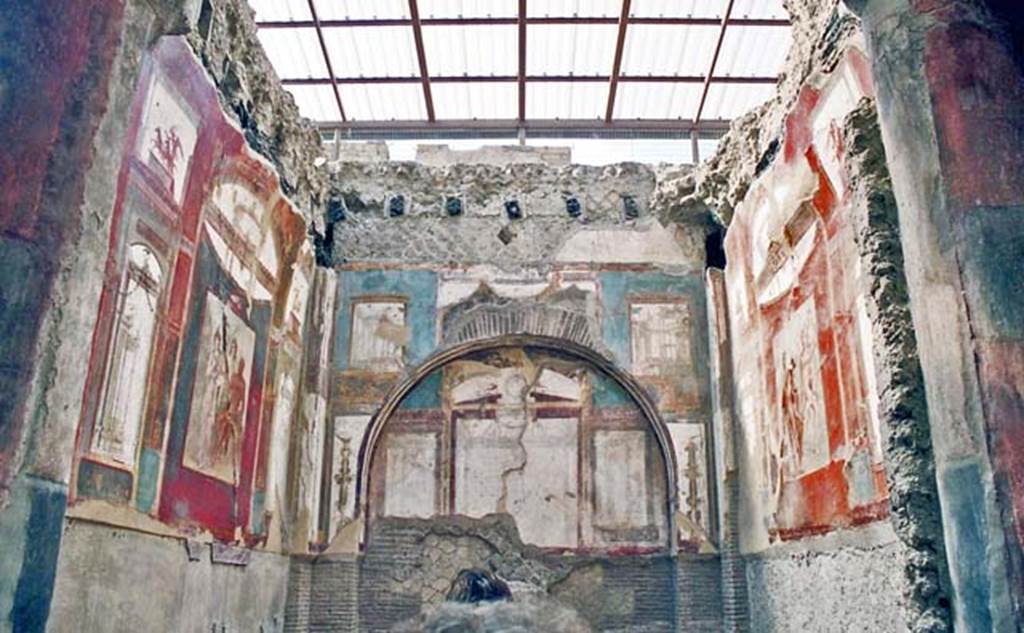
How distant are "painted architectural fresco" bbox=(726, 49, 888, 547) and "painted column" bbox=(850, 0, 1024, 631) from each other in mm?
716

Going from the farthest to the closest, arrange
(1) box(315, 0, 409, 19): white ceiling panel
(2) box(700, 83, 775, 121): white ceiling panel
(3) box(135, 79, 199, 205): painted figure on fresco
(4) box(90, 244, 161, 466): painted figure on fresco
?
1. (2) box(700, 83, 775, 121): white ceiling panel
2. (1) box(315, 0, 409, 19): white ceiling panel
3. (3) box(135, 79, 199, 205): painted figure on fresco
4. (4) box(90, 244, 161, 466): painted figure on fresco

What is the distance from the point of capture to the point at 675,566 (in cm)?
721

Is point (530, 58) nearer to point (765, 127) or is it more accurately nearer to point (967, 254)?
point (765, 127)

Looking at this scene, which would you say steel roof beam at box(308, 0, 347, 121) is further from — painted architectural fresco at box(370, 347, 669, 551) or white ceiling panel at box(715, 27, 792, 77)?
white ceiling panel at box(715, 27, 792, 77)

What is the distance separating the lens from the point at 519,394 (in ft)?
25.5

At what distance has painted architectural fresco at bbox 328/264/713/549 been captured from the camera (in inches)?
294

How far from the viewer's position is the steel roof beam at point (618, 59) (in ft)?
23.6

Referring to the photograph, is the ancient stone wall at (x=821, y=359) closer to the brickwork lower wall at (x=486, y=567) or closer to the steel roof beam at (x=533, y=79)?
the brickwork lower wall at (x=486, y=567)

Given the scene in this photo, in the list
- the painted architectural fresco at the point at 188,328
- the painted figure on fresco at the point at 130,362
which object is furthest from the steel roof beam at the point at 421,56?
the painted figure on fresco at the point at 130,362

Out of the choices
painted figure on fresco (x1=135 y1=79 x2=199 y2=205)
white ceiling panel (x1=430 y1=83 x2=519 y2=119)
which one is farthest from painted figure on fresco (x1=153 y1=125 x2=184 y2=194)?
white ceiling panel (x1=430 y1=83 x2=519 y2=119)

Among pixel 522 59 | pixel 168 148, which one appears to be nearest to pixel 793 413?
pixel 522 59

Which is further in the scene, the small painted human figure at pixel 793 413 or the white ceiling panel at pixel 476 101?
the white ceiling panel at pixel 476 101

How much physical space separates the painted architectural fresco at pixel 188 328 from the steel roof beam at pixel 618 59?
123 inches

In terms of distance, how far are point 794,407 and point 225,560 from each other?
3875 mm
